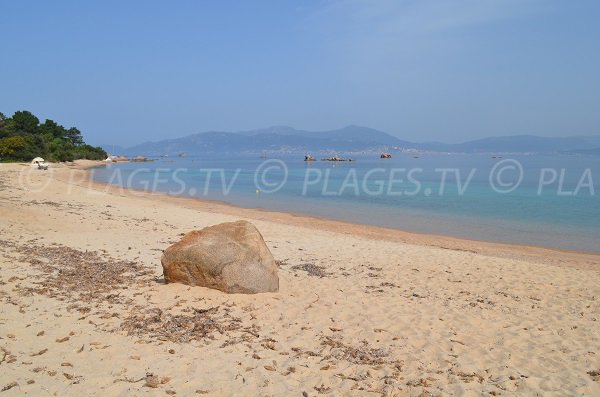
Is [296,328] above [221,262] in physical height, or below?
below

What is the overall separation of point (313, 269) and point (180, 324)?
4.95 meters

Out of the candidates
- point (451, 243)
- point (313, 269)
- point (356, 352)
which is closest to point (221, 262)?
point (356, 352)

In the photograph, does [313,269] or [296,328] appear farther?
[313,269]

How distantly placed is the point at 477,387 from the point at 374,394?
4.10 ft

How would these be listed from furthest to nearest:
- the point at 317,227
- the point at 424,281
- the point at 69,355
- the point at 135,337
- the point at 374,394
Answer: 1. the point at 317,227
2. the point at 424,281
3. the point at 135,337
4. the point at 69,355
5. the point at 374,394

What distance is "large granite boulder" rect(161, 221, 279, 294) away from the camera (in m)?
8.15

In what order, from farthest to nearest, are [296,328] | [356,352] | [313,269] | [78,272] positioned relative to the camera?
1. [313,269]
2. [78,272]
3. [296,328]
4. [356,352]

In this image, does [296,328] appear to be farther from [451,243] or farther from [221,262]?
[451,243]

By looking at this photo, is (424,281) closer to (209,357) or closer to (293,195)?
(209,357)

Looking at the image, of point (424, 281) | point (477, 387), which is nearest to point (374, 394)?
point (477, 387)

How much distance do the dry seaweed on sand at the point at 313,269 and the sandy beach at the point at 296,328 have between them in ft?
0.17

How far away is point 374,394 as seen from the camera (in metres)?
4.96

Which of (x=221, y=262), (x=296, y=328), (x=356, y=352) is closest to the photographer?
(x=356, y=352)

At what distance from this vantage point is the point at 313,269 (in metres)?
11.2
